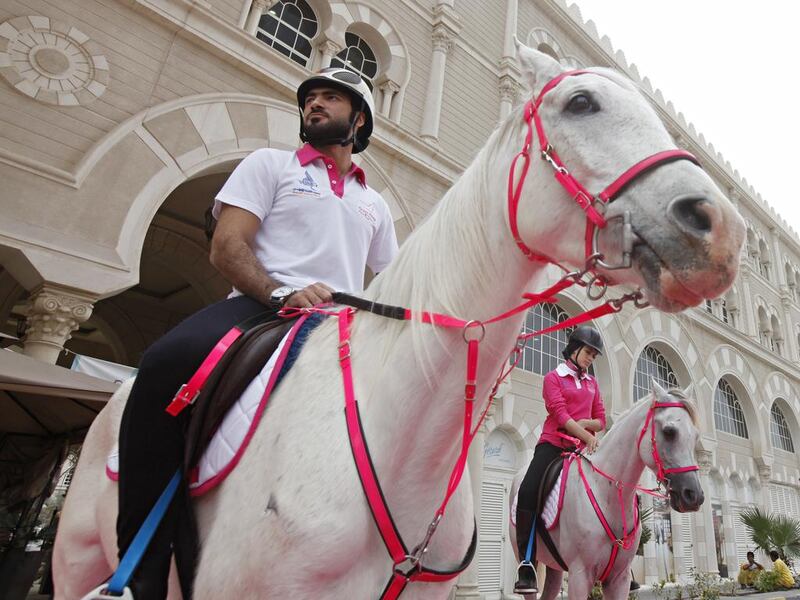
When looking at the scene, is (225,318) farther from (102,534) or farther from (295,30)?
(295,30)

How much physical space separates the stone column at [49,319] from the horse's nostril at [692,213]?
557 centimetres

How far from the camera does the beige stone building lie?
16.8 ft

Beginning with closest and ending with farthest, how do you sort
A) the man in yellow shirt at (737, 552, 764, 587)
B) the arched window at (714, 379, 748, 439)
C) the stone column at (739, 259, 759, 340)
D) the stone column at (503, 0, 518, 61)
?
the stone column at (503, 0, 518, 61)
the man in yellow shirt at (737, 552, 764, 587)
the arched window at (714, 379, 748, 439)
the stone column at (739, 259, 759, 340)

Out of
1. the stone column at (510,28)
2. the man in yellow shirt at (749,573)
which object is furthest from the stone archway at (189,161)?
the man in yellow shirt at (749,573)

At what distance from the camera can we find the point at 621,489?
3.90m

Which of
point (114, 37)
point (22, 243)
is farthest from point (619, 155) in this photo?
point (114, 37)

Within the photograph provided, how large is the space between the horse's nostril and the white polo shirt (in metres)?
1.15

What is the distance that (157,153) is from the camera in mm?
5867

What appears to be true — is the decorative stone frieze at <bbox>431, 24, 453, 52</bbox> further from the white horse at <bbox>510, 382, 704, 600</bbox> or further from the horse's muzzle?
the horse's muzzle

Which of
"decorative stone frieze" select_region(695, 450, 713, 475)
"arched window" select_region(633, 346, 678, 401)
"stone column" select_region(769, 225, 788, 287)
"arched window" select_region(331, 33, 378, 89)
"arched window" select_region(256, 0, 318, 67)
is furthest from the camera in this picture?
"stone column" select_region(769, 225, 788, 287)

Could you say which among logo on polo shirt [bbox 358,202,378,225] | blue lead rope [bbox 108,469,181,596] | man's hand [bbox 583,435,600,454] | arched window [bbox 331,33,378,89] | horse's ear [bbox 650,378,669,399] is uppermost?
arched window [bbox 331,33,378,89]

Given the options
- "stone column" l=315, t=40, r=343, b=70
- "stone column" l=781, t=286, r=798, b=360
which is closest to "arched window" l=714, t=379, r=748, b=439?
"stone column" l=781, t=286, r=798, b=360

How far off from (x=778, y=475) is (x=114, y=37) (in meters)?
22.9

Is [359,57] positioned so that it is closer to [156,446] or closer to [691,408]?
[691,408]
